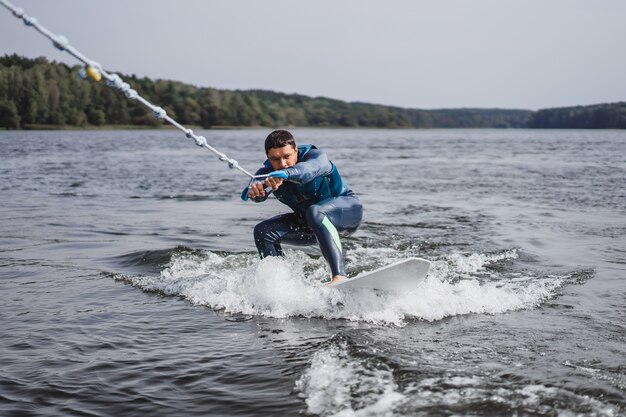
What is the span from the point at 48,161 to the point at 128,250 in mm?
28611

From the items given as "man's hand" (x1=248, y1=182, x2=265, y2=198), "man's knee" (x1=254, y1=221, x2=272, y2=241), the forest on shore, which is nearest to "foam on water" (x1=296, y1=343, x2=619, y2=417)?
"man's hand" (x1=248, y1=182, x2=265, y2=198)

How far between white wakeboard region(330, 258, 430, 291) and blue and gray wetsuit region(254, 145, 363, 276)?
431mm

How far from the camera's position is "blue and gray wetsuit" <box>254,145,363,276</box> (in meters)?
7.57

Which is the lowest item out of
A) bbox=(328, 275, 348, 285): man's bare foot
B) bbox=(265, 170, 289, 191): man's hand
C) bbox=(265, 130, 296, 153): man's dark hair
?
bbox=(328, 275, 348, 285): man's bare foot

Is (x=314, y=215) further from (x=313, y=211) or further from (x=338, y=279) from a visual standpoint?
(x=338, y=279)

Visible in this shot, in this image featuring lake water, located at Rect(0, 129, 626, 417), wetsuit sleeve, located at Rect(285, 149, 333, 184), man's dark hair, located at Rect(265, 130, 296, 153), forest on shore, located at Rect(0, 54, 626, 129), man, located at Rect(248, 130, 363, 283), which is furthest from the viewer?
forest on shore, located at Rect(0, 54, 626, 129)

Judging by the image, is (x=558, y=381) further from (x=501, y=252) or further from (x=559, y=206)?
(x=559, y=206)

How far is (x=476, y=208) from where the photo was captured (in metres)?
17.7

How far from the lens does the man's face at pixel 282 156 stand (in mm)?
7488

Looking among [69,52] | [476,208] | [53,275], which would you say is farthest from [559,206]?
[69,52]

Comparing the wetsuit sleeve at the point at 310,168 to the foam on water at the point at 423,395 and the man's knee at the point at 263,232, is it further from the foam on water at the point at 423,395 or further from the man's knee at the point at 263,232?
the foam on water at the point at 423,395

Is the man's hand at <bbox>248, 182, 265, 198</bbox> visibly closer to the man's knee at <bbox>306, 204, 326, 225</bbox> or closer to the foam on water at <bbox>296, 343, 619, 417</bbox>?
the man's knee at <bbox>306, 204, 326, 225</bbox>

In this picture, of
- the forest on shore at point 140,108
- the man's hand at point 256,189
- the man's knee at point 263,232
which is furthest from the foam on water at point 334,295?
the forest on shore at point 140,108

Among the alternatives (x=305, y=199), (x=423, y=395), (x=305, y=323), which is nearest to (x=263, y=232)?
(x=305, y=199)
